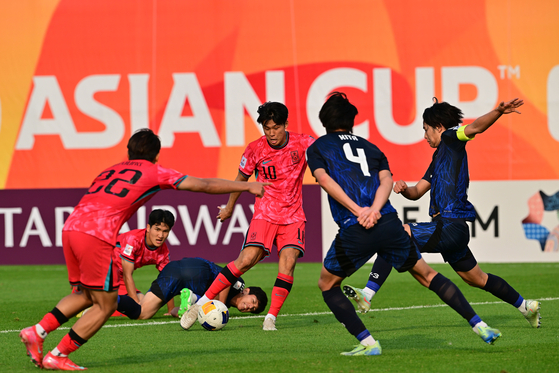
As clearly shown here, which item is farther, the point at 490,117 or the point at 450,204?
the point at 450,204

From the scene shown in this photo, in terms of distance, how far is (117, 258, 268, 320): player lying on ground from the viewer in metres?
7.67

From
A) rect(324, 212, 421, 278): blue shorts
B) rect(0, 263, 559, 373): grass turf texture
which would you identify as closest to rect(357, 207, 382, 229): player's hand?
rect(324, 212, 421, 278): blue shorts

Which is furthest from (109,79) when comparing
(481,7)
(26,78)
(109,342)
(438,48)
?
(109,342)

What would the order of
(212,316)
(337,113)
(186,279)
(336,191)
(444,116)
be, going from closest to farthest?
(336,191), (337,113), (444,116), (212,316), (186,279)

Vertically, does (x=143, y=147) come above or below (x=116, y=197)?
above

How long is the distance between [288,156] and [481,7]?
398 inches

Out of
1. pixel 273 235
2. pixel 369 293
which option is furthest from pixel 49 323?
pixel 369 293

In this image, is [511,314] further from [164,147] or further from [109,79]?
[109,79]

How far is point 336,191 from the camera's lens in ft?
16.9

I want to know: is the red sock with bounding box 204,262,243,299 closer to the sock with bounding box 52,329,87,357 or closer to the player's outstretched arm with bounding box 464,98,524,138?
the sock with bounding box 52,329,87,357

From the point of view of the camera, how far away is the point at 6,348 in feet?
19.9

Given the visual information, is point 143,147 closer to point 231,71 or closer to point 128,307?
point 128,307

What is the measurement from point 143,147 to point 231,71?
11062 millimetres

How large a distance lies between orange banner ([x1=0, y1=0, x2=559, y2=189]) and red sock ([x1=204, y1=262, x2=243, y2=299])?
353 inches
